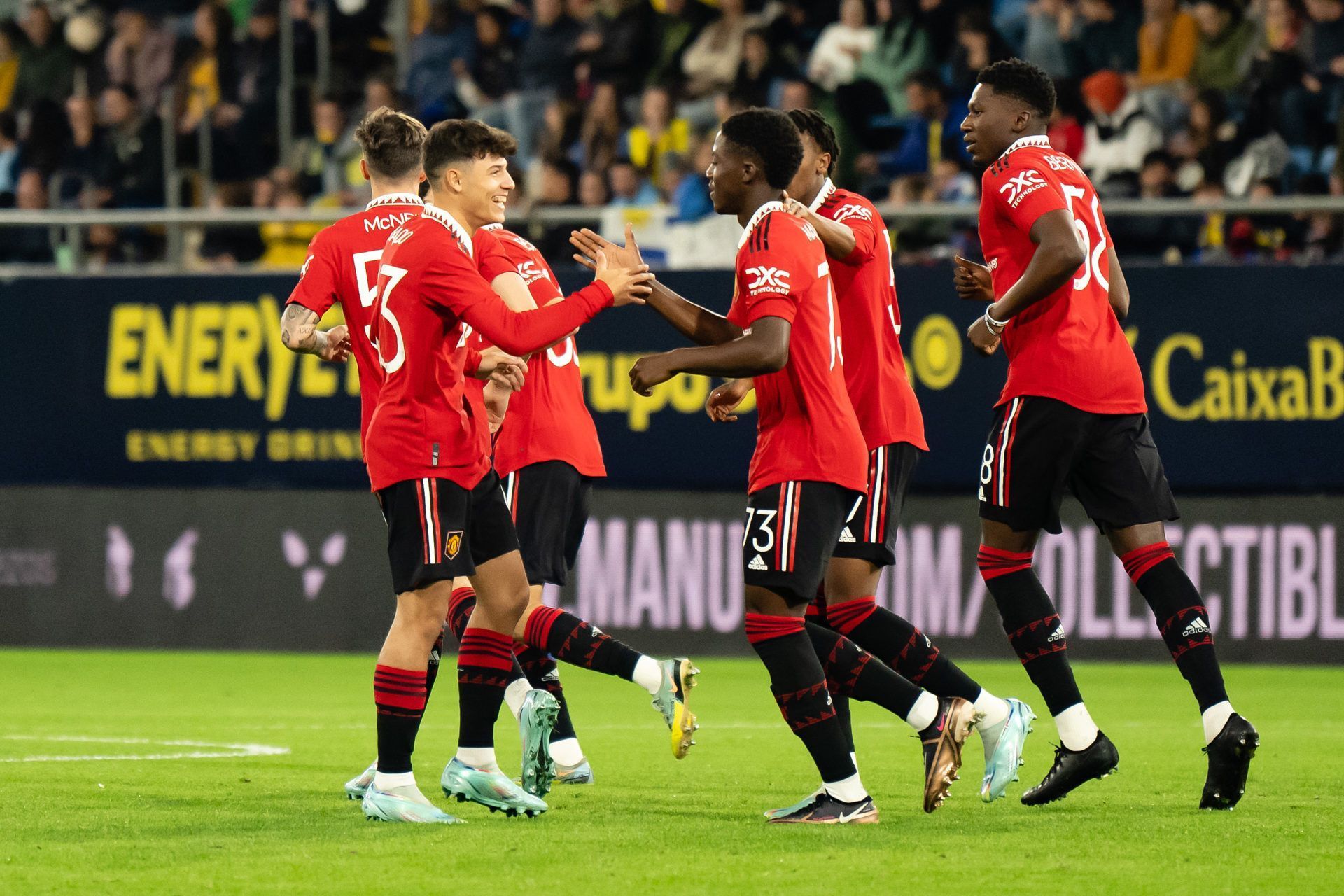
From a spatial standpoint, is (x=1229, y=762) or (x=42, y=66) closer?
(x=1229, y=762)

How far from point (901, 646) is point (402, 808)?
1.65 m

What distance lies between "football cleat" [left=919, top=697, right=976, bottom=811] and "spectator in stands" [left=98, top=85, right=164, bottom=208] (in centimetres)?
1100

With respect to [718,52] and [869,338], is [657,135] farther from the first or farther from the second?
[869,338]

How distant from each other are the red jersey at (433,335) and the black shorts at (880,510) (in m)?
1.21

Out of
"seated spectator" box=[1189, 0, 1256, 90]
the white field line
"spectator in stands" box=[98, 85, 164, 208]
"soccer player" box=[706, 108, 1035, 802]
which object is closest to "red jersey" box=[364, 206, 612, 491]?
"soccer player" box=[706, 108, 1035, 802]

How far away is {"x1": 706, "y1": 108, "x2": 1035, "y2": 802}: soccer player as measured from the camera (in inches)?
254

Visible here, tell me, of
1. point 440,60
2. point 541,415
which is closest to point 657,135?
point 440,60

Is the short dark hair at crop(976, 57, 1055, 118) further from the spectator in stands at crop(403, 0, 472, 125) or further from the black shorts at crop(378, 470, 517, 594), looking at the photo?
the spectator in stands at crop(403, 0, 472, 125)

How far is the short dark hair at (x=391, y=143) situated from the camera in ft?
22.2

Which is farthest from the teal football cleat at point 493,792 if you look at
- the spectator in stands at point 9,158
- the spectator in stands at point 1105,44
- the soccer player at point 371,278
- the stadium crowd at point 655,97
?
the spectator in stands at point 9,158

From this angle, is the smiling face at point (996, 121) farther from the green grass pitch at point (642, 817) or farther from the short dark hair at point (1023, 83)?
the green grass pitch at point (642, 817)

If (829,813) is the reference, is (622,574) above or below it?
below

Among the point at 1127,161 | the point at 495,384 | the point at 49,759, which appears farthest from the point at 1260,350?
the point at 49,759

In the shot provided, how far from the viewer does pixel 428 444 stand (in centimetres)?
596
